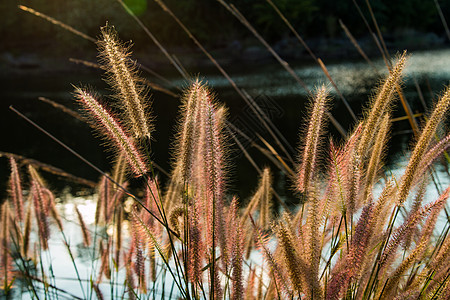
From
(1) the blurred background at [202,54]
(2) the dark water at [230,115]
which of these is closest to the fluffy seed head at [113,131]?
(2) the dark water at [230,115]

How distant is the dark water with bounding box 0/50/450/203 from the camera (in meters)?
9.80

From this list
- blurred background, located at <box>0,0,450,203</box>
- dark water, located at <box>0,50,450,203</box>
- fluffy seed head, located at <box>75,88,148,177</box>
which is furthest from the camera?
blurred background, located at <box>0,0,450,203</box>

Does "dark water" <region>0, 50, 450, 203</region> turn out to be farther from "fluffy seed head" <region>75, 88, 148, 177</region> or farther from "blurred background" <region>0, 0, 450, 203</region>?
"fluffy seed head" <region>75, 88, 148, 177</region>

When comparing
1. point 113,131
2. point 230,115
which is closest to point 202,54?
point 230,115

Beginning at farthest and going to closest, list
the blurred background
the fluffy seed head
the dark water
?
the blurred background
the dark water
the fluffy seed head

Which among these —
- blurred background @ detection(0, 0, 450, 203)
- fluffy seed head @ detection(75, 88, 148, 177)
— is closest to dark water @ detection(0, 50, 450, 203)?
blurred background @ detection(0, 0, 450, 203)

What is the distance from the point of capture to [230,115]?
12102 mm

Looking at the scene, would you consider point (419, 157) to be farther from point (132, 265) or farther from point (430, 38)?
point (430, 38)

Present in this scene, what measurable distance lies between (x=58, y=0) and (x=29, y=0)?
216cm

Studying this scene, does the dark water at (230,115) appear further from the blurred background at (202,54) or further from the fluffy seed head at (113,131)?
the fluffy seed head at (113,131)

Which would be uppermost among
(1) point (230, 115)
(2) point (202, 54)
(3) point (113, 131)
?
(2) point (202, 54)

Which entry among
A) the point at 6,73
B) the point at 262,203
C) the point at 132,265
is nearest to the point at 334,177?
the point at 262,203

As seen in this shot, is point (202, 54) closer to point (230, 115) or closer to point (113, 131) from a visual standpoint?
point (230, 115)

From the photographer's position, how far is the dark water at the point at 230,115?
9797 mm
